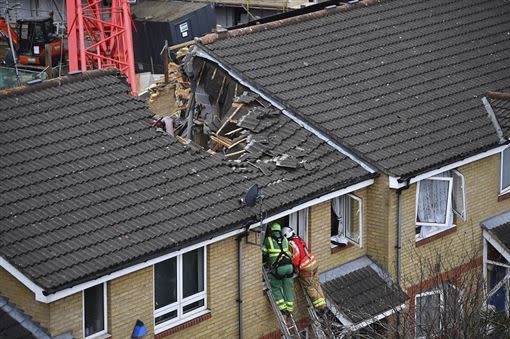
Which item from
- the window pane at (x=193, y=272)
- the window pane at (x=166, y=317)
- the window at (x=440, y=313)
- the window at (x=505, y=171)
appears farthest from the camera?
the window at (x=505, y=171)

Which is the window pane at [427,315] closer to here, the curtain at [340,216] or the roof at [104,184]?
the curtain at [340,216]

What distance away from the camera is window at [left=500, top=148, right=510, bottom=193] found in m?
30.3

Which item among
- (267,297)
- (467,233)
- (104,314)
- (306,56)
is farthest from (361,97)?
(104,314)

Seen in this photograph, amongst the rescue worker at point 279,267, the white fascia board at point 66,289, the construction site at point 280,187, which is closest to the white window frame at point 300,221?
the construction site at point 280,187

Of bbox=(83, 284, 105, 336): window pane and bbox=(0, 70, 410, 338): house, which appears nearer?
bbox=(0, 70, 410, 338): house

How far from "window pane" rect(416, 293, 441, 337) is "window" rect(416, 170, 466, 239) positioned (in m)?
1.29

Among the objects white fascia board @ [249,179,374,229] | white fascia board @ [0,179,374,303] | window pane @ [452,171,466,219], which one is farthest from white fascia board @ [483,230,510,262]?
white fascia board @ [0,179,374,303]

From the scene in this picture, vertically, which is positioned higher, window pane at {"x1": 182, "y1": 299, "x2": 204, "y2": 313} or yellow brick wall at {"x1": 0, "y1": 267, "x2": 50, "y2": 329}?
yellow brick wall at {"x1": 0, "y1": 267, "x2": 50, "y2": 329}

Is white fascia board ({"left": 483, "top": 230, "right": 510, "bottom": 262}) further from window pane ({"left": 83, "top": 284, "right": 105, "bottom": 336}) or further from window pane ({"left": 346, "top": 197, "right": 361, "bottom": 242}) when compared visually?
window pane ({"left": 83, "top": 284, "right": 105, "bottom": 336})

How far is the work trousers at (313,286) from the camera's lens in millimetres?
25609

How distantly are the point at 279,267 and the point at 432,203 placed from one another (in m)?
4.77

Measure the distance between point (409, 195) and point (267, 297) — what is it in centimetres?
403

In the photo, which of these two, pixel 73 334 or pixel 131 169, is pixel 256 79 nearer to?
pixel 131 169

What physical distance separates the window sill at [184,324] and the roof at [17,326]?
7.69ft
